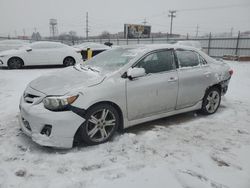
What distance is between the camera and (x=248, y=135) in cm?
387

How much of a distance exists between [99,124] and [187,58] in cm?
223

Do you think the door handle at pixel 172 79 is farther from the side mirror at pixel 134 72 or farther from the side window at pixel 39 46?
the side window at pixel 39 46

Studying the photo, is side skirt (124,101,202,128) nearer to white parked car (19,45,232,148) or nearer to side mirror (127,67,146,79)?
white parked car (19,45,232,148)

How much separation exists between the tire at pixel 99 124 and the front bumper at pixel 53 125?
151mm

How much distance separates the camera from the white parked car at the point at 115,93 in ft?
9.86

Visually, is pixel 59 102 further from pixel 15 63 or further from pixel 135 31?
pixel 135 31

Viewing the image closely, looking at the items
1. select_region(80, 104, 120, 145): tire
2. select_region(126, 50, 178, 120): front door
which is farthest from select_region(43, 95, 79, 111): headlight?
select_region(126, 50, 178, 120): front door

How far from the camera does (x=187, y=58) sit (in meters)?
4.39

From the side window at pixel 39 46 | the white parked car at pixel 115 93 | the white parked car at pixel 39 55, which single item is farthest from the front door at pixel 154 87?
the side window at pixel 39 46

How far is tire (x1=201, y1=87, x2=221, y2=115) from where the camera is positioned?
4.68 m

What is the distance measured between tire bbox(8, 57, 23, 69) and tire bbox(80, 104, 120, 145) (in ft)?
27.8

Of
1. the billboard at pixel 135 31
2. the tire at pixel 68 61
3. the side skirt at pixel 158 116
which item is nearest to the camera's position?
the side skirt at pixel 158 116

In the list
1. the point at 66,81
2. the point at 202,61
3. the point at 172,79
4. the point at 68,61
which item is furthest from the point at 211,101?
the point at 68,61

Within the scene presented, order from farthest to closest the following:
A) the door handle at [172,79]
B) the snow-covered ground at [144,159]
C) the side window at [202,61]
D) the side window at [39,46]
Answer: the side window at [39,46] < the side window at [202,61] < the door handle at [172,79] < the snow-covered ground at [144,159]
